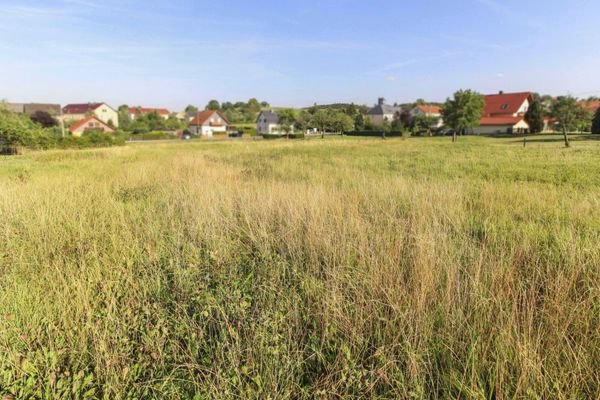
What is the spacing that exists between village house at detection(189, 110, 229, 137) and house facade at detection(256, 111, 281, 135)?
382 inches

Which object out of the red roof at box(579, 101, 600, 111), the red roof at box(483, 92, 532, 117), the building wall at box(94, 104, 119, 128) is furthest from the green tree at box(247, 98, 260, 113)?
the red roof at box(579, 101, 600, 111)

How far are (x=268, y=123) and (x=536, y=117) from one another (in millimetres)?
49406

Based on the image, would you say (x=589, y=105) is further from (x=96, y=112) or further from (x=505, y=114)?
(x=96, y=112)

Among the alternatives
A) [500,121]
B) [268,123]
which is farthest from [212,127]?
[500,121]

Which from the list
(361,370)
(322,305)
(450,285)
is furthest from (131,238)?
(450,285)

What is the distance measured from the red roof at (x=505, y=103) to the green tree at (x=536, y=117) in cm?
939

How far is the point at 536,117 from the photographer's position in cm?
5116

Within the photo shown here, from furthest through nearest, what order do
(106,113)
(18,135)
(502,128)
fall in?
1. (106,113)
2. (502,128)
3. (18,135)

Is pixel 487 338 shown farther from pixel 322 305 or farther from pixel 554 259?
pixel 554 259

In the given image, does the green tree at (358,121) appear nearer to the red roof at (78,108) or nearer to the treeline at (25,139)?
the treeline at (25,139)

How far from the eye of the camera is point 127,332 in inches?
88.1

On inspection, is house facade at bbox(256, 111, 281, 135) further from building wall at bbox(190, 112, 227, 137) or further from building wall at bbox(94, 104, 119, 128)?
building wall at bbox(94, 104, 119, 128)

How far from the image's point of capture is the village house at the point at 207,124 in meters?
73.0

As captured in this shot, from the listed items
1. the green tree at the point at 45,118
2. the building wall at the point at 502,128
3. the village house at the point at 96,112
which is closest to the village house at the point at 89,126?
the green tree at the point at 45,118
